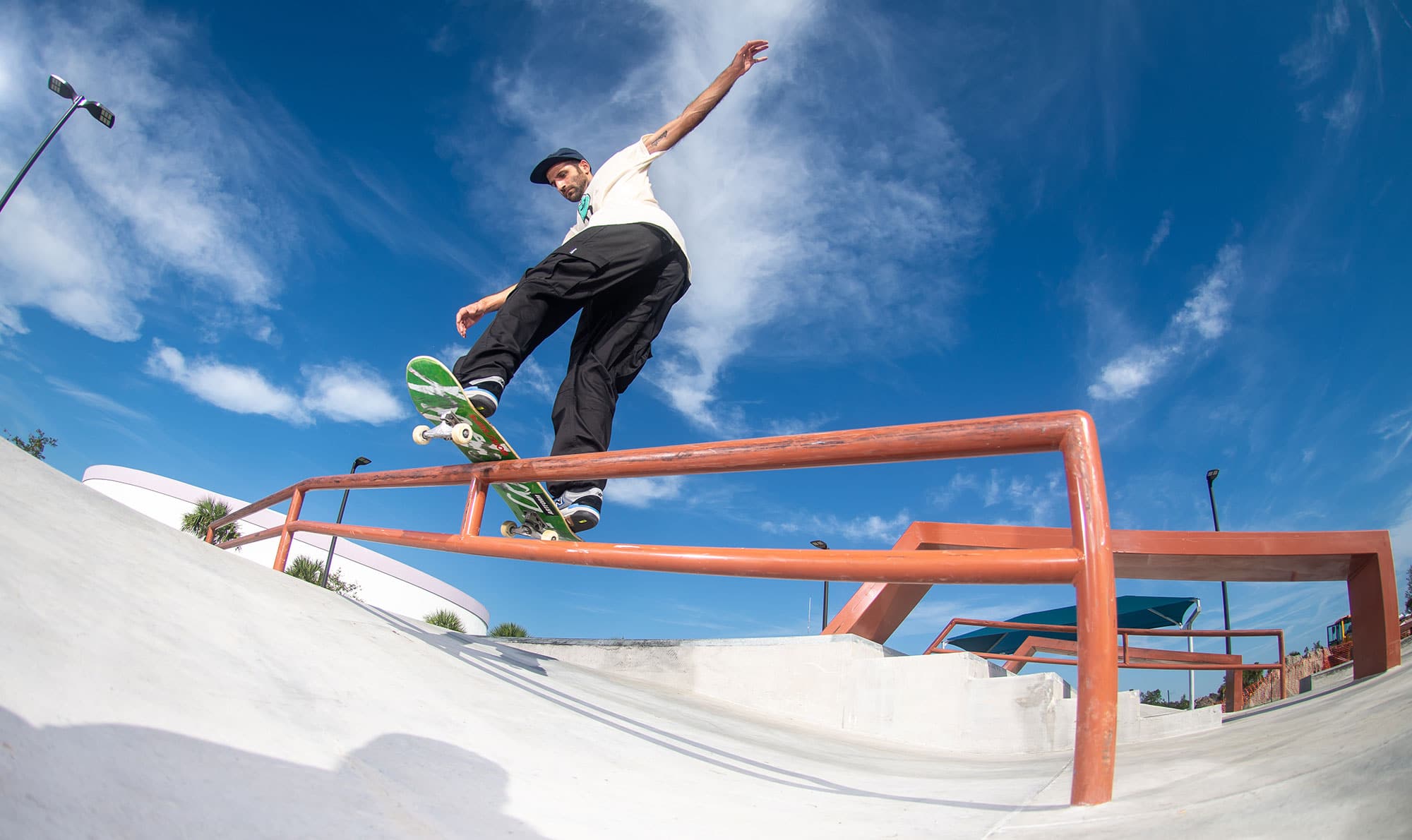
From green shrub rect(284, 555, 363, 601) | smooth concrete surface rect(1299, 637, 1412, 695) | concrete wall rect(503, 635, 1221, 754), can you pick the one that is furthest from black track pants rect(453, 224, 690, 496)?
green shrub rect(284, 555, 363, 601)

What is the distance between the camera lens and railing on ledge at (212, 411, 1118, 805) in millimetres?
A: 1312

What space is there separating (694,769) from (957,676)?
3562mm

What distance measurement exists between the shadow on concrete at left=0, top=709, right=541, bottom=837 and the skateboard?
116 cm

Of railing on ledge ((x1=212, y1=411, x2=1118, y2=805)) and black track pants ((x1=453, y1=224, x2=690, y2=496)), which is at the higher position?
black track pants ((x1=453, y1=224, x2=690, y2=496))

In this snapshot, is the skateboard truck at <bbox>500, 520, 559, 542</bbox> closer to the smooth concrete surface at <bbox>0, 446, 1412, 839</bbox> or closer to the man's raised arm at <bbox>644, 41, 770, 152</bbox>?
the smooth concrete surface at <bbox>0, 446, 1412, 839</bbox>

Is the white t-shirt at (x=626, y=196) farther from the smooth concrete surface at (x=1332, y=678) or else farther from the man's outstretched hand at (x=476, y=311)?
the smooth concrete surface at (x=1332, y=678)

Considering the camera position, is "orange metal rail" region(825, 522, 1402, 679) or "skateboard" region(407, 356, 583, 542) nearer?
"skateboard" region(407, 356, 583, 542)

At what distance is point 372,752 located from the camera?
1543mm

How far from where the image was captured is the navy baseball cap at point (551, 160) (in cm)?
390

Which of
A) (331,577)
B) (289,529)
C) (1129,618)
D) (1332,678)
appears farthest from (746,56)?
(331,577)

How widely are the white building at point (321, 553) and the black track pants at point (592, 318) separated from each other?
2642 centimetres

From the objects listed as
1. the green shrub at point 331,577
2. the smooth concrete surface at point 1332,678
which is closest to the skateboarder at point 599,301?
the smooth concrete surface at point 1332,678

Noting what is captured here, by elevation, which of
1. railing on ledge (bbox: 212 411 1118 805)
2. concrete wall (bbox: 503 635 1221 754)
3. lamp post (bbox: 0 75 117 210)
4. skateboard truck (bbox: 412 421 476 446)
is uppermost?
lamp post (bbox: 0 75 117 210)

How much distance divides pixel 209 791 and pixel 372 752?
0.44m
